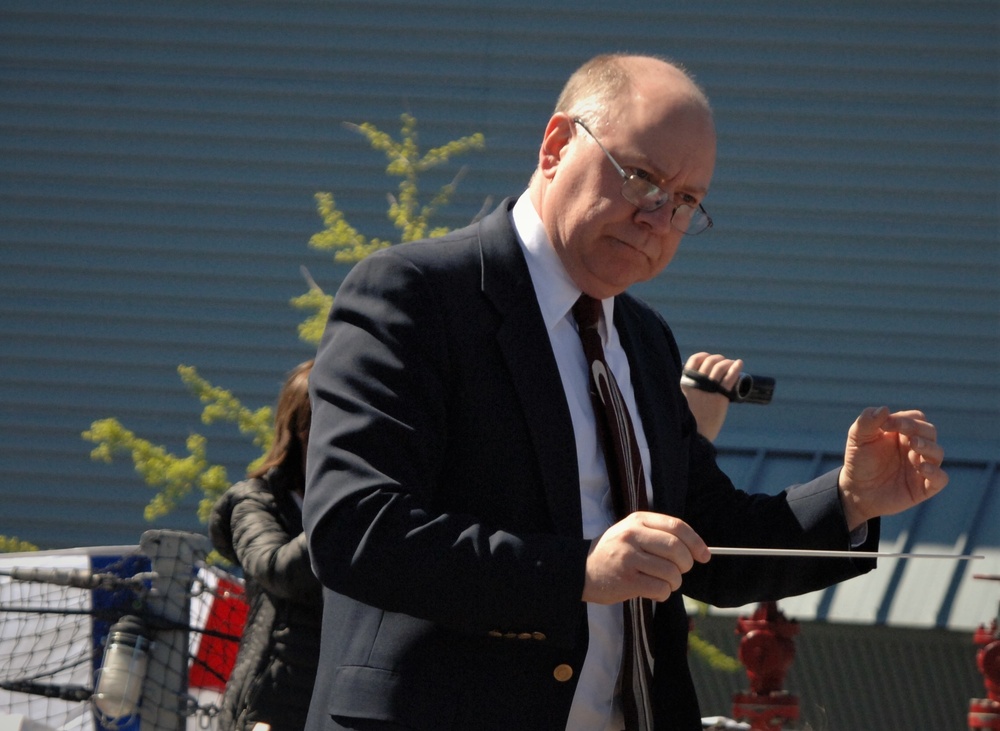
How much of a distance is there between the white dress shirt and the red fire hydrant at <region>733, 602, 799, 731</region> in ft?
5.21

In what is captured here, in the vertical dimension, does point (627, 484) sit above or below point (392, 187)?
below

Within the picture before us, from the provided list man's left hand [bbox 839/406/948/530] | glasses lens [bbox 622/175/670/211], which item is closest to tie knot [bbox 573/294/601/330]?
glasses lens [bbox 622/175/670/211]

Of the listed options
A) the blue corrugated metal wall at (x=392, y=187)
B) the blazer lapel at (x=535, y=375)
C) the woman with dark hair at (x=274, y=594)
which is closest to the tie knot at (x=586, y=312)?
the blazer lapel at (x=535, y=375)

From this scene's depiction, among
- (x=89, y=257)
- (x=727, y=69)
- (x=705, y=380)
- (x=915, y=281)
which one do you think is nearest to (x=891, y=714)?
(x=915, y=281)

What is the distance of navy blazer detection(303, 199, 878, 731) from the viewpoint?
2.16 metres

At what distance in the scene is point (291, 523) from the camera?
4.42 meters

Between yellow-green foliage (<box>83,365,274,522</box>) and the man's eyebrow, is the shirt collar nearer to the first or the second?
the man's eyebrow

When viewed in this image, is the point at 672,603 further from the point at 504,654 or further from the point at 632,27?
the point at 632,27

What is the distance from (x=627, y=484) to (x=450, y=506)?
0.32 m

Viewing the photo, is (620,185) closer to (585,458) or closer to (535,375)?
(535,375)

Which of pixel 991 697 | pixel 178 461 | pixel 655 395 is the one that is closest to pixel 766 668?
pixel 991 697

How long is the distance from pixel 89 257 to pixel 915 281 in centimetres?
537

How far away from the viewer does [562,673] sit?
230 cm

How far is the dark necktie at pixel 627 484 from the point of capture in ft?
7.89
